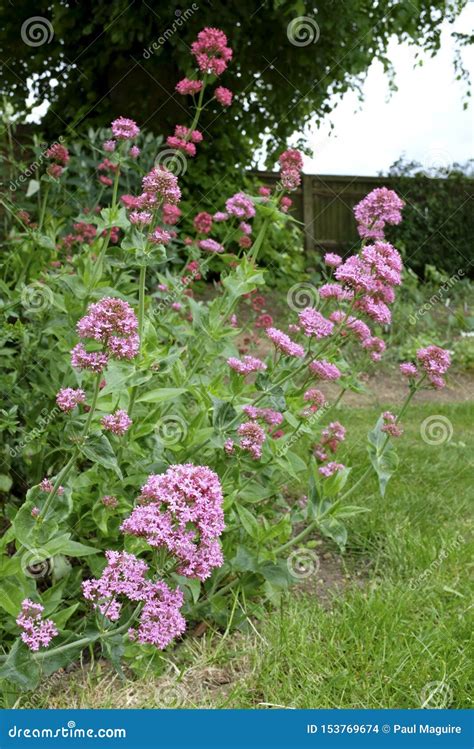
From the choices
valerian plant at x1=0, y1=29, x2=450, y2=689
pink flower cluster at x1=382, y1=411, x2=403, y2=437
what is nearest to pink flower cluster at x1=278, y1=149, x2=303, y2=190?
valerian plant at x1=0, y1=29, x2=450, y2=689

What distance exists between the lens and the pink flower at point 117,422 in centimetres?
232

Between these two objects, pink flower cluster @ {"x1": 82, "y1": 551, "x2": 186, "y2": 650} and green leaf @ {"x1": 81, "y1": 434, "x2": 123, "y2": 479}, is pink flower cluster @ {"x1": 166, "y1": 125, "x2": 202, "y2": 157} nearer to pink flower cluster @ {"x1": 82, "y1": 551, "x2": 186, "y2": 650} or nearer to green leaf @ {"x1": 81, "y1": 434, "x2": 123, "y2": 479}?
green leaf @ {"x1": 81, "y1": 434, "x2": 123, "y2": 479}

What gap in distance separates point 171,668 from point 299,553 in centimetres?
74

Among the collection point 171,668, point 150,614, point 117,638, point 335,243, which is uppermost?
point 335,243

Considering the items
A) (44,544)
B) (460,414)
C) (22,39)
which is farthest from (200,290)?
(44,544)

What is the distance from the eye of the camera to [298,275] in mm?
10453

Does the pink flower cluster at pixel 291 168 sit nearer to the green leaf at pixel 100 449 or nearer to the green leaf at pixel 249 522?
the green leaf at pixel 249 522

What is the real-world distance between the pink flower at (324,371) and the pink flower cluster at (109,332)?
1.08m

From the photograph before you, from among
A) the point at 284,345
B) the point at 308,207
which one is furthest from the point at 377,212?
the point at 308,207

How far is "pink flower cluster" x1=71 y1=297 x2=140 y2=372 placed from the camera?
195cm

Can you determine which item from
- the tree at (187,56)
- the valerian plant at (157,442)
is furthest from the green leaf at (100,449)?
the tree at (187,56)

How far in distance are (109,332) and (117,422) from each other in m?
0.44

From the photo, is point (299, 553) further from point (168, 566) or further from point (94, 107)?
point (94, 107)

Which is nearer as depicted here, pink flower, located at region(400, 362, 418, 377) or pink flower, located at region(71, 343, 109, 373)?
pink flower, located at region(71, 343, 109, 373)
